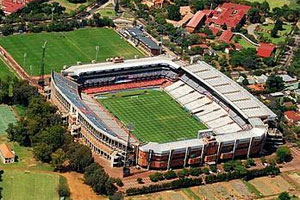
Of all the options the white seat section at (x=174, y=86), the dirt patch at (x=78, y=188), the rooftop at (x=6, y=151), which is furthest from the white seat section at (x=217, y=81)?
the rooftop at (x=6, y=151)

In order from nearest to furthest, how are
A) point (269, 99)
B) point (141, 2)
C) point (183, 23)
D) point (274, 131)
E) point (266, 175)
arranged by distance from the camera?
point (266, 175)
point (274, 131)
point (269, 99)
point (183, 23)
point (141, 2)

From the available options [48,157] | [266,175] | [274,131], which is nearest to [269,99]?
[274,131]

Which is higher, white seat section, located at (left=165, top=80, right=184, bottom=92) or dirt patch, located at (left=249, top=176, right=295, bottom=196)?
white seat section, located at (left=165, top=80, right=184, bottom=92)

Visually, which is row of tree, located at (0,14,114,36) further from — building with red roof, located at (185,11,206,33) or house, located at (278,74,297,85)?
house, located at (278,74,297,85)

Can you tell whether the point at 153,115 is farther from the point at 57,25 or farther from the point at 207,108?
the point at 57,25

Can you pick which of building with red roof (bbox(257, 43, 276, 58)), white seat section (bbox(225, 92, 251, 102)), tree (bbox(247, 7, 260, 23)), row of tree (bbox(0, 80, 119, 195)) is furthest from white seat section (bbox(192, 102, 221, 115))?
tree (bbox(247, 7, 260, 23))

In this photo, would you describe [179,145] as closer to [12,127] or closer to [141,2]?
[12,127]

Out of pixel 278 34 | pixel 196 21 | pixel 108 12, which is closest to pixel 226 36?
pixel 196 21
